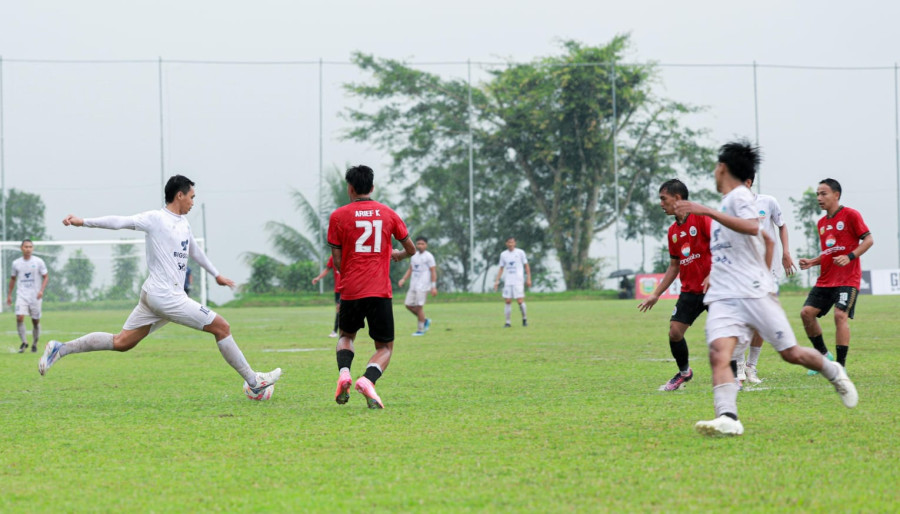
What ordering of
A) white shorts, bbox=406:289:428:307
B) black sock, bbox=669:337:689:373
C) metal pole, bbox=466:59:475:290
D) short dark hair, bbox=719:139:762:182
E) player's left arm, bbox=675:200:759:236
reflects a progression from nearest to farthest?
player's left arm, bbox=675:200:759:236 → short dark hair, bbox=719:139:762:182 → black sock, bbox=669:337:689:373 → white shorts, bbox=406:289:428:307 → metal pole, bbox=466:59:475:290

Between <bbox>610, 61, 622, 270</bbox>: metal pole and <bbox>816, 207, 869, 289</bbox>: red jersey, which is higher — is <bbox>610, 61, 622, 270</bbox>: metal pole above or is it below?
above

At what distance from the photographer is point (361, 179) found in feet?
27.0

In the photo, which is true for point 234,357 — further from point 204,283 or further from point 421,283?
point 204,283

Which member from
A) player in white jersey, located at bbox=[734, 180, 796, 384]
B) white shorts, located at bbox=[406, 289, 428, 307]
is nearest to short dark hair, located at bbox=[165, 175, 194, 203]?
player in white jersey, located at bbox=[734, 180, 796, 384]

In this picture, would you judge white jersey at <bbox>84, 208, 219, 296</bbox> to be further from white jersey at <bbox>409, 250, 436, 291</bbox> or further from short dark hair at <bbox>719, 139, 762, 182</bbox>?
white jersey at <bbox>409, 250, 436, 291</bbox>

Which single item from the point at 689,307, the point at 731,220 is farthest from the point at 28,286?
the point at 731,220

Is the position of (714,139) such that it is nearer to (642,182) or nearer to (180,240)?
(642,182)

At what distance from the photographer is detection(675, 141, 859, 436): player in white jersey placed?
20.7 ft

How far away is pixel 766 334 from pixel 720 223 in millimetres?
773

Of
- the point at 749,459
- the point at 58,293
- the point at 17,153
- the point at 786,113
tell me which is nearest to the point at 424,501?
the point at 749,459

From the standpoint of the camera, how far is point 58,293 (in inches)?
1564

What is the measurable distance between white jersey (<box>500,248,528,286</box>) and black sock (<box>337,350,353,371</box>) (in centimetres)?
1577

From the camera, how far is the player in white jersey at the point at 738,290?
6.31 meters

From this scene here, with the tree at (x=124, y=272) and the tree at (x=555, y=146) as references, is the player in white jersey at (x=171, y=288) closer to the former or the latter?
the tree at (x=124, y=272)
